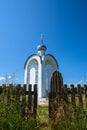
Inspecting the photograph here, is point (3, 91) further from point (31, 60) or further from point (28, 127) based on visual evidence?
point (31, 60)

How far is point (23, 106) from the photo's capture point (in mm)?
5570

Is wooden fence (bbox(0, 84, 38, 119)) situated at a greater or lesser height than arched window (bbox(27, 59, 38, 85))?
lesser

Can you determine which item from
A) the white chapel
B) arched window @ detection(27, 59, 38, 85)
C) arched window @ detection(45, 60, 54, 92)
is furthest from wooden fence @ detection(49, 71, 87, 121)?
arched window @ detection(27, 59, 38, 85)

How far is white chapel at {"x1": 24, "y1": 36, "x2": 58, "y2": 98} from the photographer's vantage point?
74.3 ft

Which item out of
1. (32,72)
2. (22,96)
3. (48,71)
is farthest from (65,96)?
(48,71)

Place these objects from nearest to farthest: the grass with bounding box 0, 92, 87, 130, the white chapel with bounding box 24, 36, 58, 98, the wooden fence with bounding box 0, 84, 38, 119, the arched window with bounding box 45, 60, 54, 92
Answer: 1. the grass with bounding box 0, 92, 87, 130
2. the wooden fence with bounding box 0, 84, 38, 119
3. the white chapel with bounding box 24, 36, 58, 98
4. the arched window with bounding box 45, 60, 54, 92

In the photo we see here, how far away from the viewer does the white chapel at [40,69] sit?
2264cm

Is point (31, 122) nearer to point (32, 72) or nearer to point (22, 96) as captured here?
point (22, 96)

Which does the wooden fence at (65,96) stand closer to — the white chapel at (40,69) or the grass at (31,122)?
the grass at (31,122)

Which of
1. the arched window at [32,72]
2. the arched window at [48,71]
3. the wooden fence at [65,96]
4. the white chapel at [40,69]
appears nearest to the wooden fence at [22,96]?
the wooden fence at [65,96]

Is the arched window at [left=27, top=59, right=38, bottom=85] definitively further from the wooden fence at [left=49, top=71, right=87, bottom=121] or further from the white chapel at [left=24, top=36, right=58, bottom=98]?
the wooden fence at [left=49, top=71, right=87, bottom=121]

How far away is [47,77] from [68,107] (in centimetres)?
1896

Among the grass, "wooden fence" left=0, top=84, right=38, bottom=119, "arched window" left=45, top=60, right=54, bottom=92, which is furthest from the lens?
"arched window" left=45, top=60, right=54, bottom=92

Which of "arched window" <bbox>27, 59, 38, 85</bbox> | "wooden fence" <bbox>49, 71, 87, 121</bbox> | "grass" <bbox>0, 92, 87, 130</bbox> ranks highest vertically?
"arched window" <bbox>27, 59, 38, 85</bbox>
